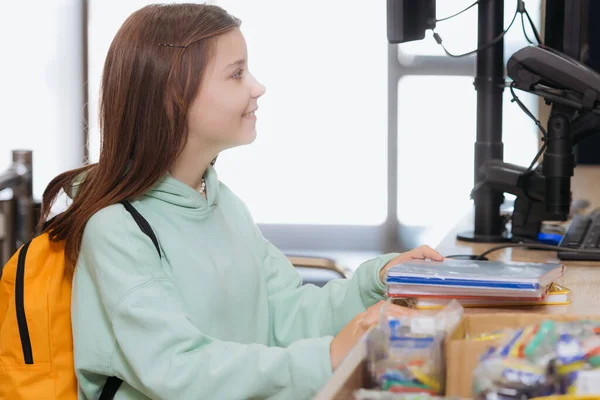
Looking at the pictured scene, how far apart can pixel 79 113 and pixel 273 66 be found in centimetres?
126

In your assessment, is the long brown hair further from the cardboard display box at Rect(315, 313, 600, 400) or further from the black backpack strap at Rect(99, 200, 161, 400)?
the cardboard display box at Rect(315, 313, 600, 400)

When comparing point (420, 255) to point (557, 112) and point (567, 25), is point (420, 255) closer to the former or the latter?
point (557, 112)

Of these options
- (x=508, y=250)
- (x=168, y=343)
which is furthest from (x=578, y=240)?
(x=168, y=343)

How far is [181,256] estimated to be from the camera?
1.39 meters

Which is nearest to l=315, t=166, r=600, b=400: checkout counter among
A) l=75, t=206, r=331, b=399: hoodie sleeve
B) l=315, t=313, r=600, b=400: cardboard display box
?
l=315, t=313, r=600, b=400: cardboard display box

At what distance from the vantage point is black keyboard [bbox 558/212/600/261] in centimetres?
176

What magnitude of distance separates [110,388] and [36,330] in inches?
5.5

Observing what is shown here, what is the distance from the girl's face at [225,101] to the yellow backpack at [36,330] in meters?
0.19

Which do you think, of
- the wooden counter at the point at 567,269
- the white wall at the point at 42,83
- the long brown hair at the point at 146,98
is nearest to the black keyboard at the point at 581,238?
the wooden counter at the point at 567,269

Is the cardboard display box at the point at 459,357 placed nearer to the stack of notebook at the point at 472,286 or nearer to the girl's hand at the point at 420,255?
the stack of notebook at the point at 472,286

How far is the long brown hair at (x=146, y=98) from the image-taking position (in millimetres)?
1398

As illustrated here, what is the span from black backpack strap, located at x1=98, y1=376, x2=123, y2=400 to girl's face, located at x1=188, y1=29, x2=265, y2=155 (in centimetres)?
39

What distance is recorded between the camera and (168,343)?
1.23 metres

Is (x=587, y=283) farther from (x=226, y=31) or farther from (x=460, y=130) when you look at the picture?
(x=460, y=130)
